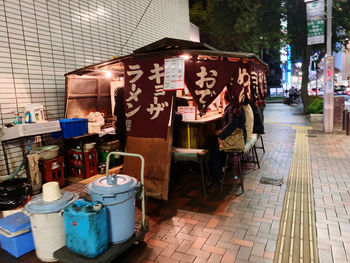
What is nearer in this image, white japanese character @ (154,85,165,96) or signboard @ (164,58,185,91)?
signboard @ (164,58,185,91)

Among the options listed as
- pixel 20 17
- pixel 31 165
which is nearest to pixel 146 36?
pixel 20 17

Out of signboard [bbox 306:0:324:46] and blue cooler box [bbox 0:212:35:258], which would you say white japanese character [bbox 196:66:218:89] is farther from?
signboard [bbox 306:0:324:46]

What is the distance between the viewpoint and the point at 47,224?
381 cm

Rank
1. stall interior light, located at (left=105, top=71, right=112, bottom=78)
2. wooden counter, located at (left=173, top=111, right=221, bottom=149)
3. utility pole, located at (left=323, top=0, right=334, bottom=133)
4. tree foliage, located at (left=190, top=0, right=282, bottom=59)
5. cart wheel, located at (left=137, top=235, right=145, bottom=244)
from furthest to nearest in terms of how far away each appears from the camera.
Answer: tree foliage, located at (left=190, top=0, right=282, bottom=59) < utility pole, located at (left=323, top=0, right=334, bottom=133) < stall interior light, located at (left=105, top=71, right=112, bottom=78) < wooden counter, located at (left=173, top=111, right=221, bottom=149) < cart wheel, located at (left=137, top=235, right=145, bottom=244)

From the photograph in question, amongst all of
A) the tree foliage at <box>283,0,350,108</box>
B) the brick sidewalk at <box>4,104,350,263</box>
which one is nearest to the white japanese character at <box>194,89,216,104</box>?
the brick sidewalk at <box>4,104,350,263</box>

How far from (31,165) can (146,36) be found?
760 centimetres

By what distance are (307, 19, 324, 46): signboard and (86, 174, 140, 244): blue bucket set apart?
13300 millimetres

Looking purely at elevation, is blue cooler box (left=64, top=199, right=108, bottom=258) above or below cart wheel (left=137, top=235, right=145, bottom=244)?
Answer: above

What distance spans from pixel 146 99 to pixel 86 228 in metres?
3.44

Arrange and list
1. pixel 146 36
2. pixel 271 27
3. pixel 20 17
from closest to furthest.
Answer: pixel 20 17, pixel 146 36, pixel 271 27

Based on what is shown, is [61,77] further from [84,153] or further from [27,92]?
[84,153]

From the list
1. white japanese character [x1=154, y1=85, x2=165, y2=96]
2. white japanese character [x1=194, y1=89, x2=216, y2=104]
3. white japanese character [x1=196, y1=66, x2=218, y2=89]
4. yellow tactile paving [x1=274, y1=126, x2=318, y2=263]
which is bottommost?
yellow tactile paving [x1=274, y1=126, x2=318, y2=263]

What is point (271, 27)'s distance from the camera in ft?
69.4

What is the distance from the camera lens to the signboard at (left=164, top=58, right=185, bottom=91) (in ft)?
18.8
